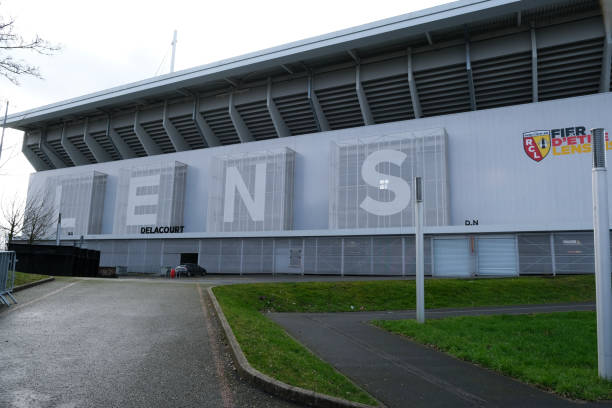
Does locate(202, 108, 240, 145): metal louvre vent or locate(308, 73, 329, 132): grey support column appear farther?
locate(202, 108, 240, 145): metal louvre vent

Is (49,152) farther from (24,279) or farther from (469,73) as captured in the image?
(469,73)

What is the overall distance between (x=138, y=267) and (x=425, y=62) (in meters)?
31.6

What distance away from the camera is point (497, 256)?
28.0 meters

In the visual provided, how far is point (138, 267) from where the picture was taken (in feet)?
133

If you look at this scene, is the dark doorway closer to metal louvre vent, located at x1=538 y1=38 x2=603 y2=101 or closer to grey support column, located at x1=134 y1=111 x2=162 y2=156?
grey support column, located at x1=134 y1=111 x2=162 y2=156

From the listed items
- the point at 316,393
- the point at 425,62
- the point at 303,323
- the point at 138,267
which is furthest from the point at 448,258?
the point at 138,267

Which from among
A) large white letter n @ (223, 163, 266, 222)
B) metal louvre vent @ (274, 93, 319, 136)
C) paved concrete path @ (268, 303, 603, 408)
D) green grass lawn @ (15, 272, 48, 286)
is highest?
metal louvre vent @ (274, 93, 319, 136)

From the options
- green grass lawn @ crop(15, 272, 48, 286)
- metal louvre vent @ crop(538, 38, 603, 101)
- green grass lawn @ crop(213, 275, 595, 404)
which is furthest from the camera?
metal louvre vent @ crop(538, 38, 603, 101)

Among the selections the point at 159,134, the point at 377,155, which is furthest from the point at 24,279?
the point at 159,134

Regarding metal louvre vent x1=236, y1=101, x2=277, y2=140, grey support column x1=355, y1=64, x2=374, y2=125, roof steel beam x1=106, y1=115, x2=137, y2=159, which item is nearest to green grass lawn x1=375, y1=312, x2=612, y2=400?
grey support column x1=355, y1=64, x2=374, y2=125

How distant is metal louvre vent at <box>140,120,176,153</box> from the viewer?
1950 inches

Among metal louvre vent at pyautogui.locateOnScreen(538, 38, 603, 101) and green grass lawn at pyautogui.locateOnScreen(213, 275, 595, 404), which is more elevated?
metal louvre vent at pyautogui.locateOnScreen(538, 38, 603, 101)

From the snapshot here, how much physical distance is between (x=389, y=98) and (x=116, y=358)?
1405 inches

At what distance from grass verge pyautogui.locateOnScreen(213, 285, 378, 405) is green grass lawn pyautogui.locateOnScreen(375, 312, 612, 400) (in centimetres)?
299
